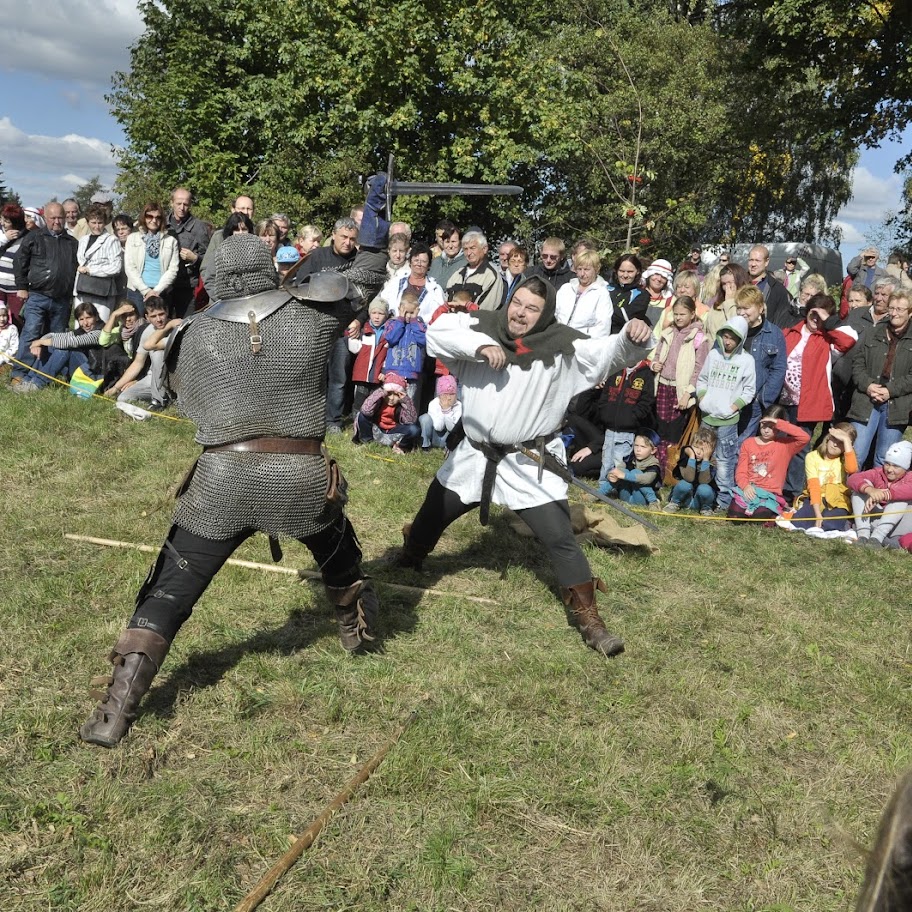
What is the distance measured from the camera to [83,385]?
9.24 metres

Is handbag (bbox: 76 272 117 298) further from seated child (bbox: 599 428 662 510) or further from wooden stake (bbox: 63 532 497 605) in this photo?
seated child (bbox: 599 428 662 510)

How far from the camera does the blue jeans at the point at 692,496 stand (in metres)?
7.80

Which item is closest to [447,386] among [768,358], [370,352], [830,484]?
[370,352]

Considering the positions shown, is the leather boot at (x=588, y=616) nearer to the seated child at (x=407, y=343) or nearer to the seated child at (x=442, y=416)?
the seated child at (x=442, y=416)

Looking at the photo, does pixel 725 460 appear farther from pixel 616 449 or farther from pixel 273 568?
pixel 273 568

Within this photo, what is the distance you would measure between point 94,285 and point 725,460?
624cm

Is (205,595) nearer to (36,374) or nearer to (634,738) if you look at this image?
(634,738)

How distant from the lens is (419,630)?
5.02 m

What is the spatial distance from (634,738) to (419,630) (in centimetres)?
132

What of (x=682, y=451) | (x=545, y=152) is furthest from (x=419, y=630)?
(x=545, y=152)

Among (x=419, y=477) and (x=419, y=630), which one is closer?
(x=419, y=630)

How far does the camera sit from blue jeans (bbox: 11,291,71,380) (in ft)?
31.8

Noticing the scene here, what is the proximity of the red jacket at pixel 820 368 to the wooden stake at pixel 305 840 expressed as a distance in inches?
218

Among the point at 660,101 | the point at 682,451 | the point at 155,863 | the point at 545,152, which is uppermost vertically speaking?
the point at 660,101
